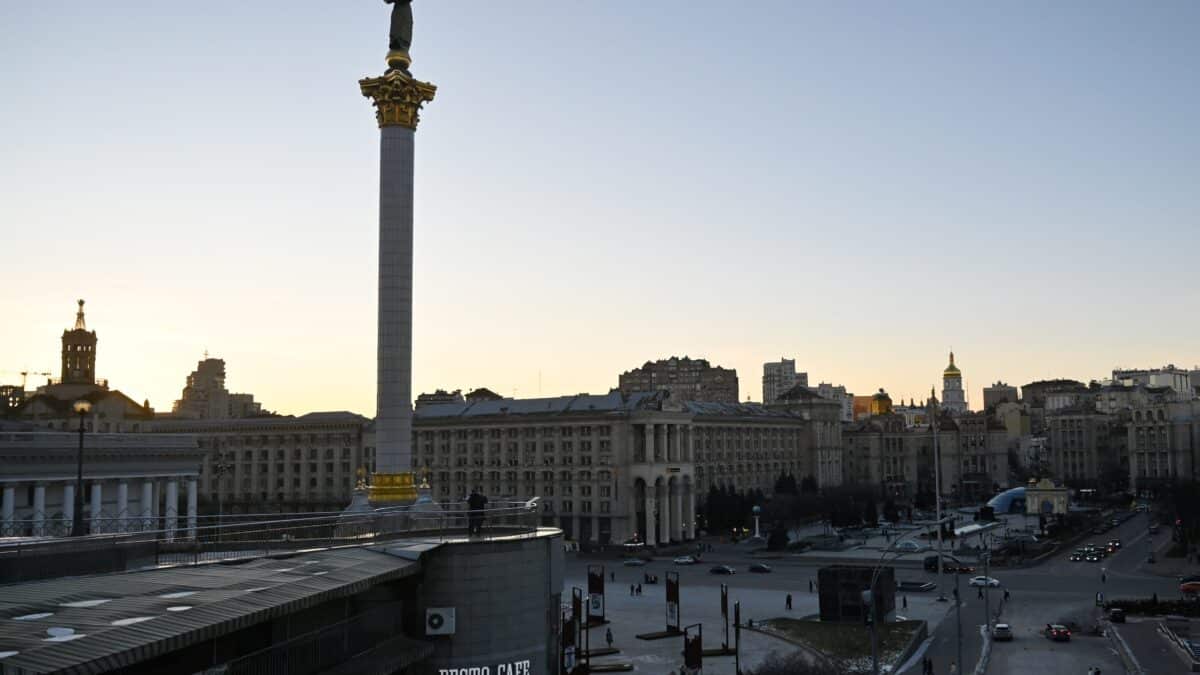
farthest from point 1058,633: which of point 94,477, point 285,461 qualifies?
point 285,461

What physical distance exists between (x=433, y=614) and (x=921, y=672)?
27240mm

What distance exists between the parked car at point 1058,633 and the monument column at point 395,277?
34.4 metres

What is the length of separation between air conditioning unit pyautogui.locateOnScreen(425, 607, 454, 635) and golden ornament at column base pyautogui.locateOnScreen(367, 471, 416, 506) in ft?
49.5

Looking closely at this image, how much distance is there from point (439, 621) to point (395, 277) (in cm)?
1994

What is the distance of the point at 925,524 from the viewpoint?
132m

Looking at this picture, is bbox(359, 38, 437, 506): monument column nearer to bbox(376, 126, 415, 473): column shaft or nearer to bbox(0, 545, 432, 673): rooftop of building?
bbox(376, 126, 415, 473): column shaft

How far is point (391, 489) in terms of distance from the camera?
155ft

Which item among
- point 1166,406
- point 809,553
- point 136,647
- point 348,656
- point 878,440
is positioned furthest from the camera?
point 878,440

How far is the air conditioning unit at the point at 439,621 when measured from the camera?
1262 inches

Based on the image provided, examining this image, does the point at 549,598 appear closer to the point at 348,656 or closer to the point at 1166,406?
the point at 348,656

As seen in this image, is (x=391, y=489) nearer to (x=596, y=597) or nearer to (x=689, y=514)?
(x=596, y=597)

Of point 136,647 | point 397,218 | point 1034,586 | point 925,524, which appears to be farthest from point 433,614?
point 925,524

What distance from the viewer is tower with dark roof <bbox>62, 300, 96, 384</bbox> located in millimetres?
136250

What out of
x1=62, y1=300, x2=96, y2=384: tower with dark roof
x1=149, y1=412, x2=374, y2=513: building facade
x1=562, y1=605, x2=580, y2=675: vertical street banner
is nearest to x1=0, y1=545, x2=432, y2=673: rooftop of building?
x1=562, y1=605, x2=580, y2=675: vertical street banner
